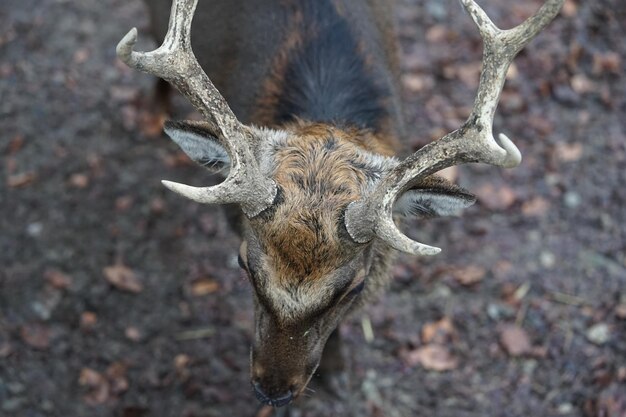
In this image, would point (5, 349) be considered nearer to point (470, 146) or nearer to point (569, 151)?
point (470, 146)

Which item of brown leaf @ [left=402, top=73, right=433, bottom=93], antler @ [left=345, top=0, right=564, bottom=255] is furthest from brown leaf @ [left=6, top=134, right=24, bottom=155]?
antler @ [left=345, top=0, right=564, bottom=255]

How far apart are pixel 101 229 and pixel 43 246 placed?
1.48 feet

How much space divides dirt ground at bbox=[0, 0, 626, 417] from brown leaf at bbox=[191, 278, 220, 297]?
0.05ft

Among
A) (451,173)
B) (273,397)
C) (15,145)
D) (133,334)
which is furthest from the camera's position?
(15,145)

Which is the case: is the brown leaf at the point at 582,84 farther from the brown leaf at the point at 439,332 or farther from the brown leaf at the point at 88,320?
the brown leaf at the point at 88,320

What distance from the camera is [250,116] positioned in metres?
4.52

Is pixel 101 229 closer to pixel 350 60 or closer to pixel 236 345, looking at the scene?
pixel 236 345

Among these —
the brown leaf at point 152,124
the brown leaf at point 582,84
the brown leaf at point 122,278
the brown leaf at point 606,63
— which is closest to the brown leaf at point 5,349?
the brown leaf at point 122,278

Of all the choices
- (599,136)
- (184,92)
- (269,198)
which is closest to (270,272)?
(269,198)

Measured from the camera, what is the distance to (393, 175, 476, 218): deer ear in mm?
3498

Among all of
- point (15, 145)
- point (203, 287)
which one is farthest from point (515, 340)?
point (15, 145)

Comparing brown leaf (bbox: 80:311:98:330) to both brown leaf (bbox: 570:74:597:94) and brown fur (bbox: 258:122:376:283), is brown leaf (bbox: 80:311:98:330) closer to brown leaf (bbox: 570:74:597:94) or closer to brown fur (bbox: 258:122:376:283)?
brown fur (bbox: 258:122:376:283)

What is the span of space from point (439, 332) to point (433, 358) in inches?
8.2

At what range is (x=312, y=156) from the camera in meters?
3.68
